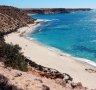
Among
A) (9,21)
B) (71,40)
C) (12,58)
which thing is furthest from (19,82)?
(9,21)

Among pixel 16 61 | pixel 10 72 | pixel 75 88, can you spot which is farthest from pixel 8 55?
pixel 75 88

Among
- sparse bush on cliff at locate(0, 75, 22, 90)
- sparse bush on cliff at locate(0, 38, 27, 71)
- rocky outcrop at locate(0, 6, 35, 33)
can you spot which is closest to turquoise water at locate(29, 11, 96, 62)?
rocky outcrop at locate(0, 6, 35, 33)

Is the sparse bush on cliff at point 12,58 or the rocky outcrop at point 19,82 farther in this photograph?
the sparse bush on cliff at point 12,58

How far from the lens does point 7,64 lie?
2167 centimetres

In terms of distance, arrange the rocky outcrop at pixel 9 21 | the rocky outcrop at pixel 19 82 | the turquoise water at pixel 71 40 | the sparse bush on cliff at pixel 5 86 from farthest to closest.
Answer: the rocky outcrop at pixel 9 21
the turquoise water at pixel 71 40
the rocky outcrop at pixel 19 82
the sparse bush on cliff at pixel 5 86

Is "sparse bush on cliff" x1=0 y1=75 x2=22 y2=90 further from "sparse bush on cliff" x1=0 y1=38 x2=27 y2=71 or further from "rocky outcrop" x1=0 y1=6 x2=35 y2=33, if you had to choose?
"rocky outcrop" x1=0 y1=6 x2=35 y2=33

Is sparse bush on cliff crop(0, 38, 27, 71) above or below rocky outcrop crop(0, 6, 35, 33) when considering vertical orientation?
above

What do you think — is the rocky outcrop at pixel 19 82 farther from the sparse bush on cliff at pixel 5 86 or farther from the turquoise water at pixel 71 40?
the turquoise water at pixel 71 40

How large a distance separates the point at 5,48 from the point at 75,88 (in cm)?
785

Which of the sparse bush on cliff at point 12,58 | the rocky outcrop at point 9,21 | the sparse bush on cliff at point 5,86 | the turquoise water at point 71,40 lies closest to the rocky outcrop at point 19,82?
the sparse bush on cliff at point 5,86

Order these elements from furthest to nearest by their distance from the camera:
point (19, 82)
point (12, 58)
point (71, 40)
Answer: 1. point (71, 40)
2. point (12, 58)
3. point (19, 82)

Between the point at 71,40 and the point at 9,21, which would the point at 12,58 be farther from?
the point at 9,21

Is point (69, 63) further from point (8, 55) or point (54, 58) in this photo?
point (8, 55)

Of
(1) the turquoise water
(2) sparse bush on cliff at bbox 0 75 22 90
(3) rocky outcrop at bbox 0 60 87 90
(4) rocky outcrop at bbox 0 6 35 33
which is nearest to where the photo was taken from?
(2) sparse bush on cliff at bbox 0 75 22 90
